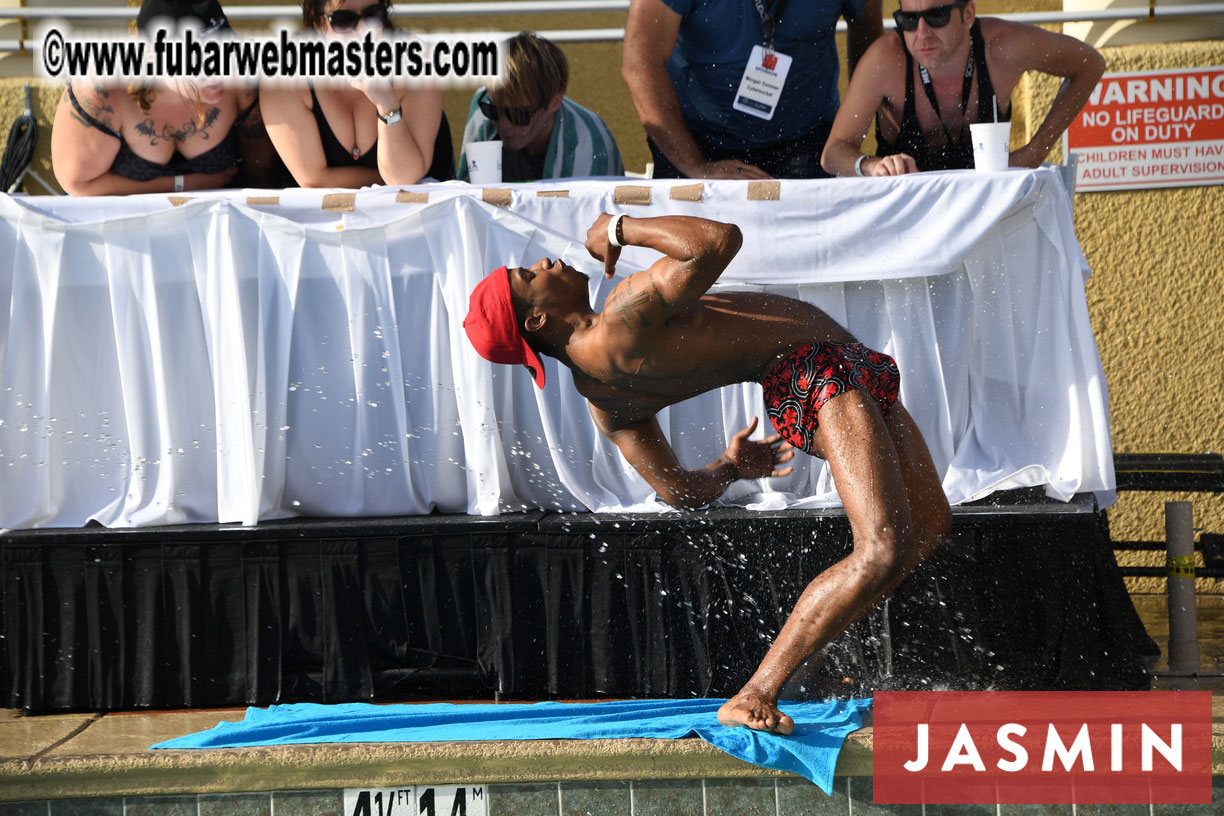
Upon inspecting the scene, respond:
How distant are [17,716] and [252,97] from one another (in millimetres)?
2282

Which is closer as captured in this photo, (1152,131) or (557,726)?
(557,726)

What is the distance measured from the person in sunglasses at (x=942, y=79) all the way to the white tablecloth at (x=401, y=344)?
54cm

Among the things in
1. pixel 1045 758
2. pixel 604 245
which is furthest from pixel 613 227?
pixel 1045 758

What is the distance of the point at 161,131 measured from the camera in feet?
14.4

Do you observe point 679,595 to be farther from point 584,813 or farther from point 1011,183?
point 1011,183

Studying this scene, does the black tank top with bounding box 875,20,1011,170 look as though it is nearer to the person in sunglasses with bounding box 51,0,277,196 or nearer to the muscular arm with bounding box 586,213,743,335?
the muscular arm with bounding box 586,213,743,335

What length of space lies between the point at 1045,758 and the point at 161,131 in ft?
11.5

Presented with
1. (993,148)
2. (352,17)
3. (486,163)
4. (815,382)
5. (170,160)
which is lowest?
(815,382)

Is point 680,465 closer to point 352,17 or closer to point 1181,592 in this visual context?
point 1181,592

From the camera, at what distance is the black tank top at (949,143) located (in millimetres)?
4430

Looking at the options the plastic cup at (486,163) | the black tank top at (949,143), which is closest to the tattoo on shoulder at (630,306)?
the plastic cup at (486,163)

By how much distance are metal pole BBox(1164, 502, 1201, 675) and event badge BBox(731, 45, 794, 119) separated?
80.6 inches

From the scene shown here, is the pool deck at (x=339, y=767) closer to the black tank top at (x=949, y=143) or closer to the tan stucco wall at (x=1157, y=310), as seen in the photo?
the black tank top at (x=949, y=143)

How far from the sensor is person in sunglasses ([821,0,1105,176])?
4406 mm
